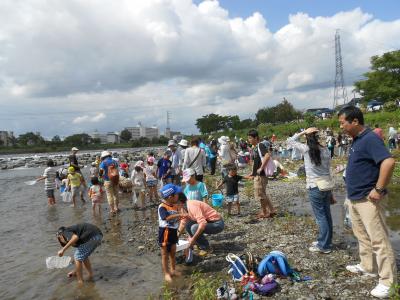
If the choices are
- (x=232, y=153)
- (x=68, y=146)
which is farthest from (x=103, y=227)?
(x=68, y=146)

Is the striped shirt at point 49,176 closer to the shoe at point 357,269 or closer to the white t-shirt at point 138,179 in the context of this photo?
the white t-shirt at point 138,179

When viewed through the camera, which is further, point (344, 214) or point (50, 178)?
point (50, 178)

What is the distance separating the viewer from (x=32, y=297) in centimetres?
621

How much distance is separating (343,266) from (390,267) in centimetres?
142

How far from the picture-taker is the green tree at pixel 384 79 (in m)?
46.5

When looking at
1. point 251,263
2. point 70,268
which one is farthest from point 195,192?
point 70,268

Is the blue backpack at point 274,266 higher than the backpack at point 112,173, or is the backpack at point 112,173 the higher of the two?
the backpack at point 112,173

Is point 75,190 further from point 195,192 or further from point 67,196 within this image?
point 195,192

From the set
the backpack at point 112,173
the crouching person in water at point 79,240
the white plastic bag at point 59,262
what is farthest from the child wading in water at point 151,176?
the crouching person in water at point 79,240

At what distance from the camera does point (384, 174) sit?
4152mm

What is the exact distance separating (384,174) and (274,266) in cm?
224

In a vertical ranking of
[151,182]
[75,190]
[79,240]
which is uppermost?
[151,182]

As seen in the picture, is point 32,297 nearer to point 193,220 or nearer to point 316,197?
point 193,220

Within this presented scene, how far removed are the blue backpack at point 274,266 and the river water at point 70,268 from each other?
5.90 ft
